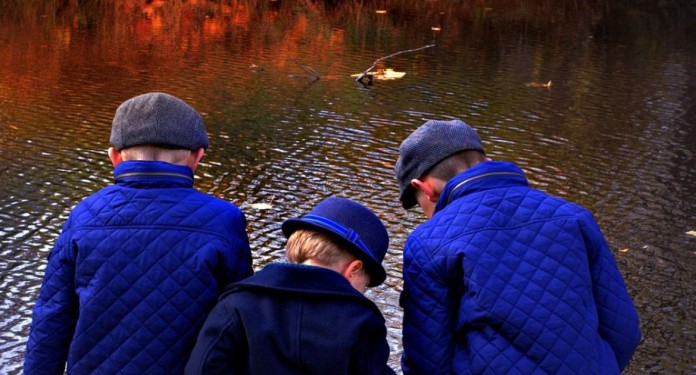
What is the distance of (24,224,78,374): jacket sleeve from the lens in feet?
7.98

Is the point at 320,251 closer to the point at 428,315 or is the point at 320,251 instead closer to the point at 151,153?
the point at 428,315

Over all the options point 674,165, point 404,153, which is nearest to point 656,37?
point 674,165

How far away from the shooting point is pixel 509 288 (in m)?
2.29

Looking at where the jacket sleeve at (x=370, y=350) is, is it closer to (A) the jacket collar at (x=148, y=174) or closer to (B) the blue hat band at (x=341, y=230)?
(B) the blue hat band at (x=341, y=230)

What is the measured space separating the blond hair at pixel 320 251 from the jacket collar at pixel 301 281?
9cm

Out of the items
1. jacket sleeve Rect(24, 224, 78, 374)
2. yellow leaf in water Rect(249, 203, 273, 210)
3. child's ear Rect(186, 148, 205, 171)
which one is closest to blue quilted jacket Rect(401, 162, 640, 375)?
child's ear Rect(186, 148, 205, 171)

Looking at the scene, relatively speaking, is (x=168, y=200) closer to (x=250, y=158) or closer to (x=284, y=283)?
(x=284, y=283)

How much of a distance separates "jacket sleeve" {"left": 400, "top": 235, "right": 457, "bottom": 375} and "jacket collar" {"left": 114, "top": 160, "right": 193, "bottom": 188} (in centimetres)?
68

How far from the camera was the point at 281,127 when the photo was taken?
27.9 ft

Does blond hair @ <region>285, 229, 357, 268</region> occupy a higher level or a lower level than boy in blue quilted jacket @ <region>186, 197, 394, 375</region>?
higher

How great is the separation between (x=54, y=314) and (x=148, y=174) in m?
0.46

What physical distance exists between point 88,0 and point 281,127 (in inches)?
406

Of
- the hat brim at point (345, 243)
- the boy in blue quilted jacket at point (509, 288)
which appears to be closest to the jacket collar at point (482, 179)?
the boy in blue quilted jacket at point (509, 288)

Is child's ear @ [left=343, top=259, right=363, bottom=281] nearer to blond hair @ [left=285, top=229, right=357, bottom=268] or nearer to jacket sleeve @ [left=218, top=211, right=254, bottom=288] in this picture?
blond hair @ [left=285, top=229, right=357, bottom=268]
